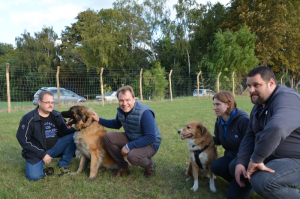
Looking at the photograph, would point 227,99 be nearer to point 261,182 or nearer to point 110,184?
point 261,182

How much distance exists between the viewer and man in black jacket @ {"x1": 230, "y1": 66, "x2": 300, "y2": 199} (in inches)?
72.2

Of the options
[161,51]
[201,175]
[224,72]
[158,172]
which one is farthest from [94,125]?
[161,51]

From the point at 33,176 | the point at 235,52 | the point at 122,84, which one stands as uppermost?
the point at 235,52

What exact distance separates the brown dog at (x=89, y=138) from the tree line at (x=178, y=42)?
18975 millimetres

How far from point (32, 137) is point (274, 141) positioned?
12.0ft

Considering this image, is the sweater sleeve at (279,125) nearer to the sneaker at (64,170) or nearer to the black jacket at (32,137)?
the sneaker at (64,170)

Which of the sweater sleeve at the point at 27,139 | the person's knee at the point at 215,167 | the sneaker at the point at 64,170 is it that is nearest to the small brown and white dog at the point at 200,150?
the person's knee at the point at 215,167

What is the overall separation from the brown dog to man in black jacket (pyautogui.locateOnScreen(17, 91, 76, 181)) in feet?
1.17

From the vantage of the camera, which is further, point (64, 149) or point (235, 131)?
point (64, 149)

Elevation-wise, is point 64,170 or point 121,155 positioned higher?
point 121,155

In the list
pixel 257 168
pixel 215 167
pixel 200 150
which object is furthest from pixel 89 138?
pixel 257 168

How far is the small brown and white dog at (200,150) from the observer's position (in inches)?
119

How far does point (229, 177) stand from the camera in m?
2.91

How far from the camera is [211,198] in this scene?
275 cm
